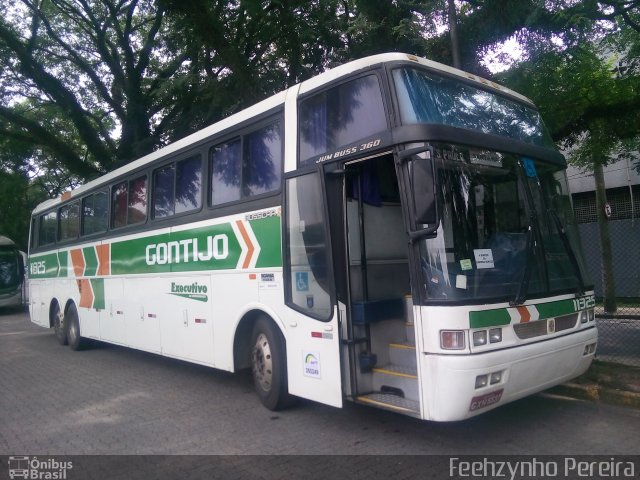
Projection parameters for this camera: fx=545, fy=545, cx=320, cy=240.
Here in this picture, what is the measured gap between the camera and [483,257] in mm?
4770

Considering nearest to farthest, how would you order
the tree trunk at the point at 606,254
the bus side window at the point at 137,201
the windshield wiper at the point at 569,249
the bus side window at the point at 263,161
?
the windshield wiper at the point at 569,249, the bus side window at the point at 263,161, the bus side window at the point at 137,201, the tree trunk at the point at 606,254

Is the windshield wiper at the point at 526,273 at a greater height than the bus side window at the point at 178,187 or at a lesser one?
lesser

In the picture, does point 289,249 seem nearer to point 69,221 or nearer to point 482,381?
point 482,381

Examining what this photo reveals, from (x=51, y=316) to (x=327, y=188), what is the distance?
10804 mm

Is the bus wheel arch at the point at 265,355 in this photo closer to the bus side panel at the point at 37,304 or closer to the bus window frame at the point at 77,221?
the bus window frame at the point at 77,221

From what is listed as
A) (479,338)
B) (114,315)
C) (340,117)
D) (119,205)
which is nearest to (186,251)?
(119,205)

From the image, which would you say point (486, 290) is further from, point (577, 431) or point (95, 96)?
point (95, 96)

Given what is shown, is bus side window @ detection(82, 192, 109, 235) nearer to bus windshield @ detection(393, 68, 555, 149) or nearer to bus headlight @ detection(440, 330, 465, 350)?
bus windshield @ detection(393, 68, 555, 149)

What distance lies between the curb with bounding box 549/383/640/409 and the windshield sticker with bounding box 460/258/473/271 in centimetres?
291

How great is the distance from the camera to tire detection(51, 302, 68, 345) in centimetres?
1270

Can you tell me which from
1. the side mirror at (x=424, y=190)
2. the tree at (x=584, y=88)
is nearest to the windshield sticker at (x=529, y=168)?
the side mirror at (x=424, y=190)

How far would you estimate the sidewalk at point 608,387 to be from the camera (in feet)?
19.9

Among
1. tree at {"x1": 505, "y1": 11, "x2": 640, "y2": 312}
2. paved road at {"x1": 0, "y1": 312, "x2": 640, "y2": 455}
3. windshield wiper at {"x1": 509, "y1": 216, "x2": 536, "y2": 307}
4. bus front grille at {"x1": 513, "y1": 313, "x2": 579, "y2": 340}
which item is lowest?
paved road at {"x1": 0, "y1": 312, "x2": 640, "y2": 455}

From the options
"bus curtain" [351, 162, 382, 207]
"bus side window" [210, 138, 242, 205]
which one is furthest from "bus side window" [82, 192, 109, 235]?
"bus curtain" [351, 162, 382, 207]
